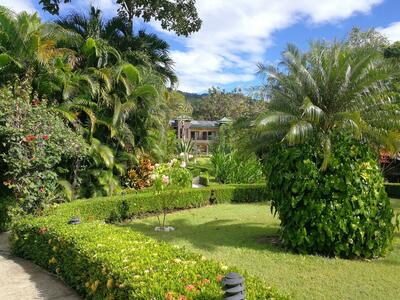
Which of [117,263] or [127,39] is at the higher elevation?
[127,39]

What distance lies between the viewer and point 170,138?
18984 mm

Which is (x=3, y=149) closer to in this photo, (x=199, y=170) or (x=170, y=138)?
(x=170, y=138)

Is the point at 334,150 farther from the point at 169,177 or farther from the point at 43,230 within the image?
the point at 43,230

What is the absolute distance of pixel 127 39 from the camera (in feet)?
48.8

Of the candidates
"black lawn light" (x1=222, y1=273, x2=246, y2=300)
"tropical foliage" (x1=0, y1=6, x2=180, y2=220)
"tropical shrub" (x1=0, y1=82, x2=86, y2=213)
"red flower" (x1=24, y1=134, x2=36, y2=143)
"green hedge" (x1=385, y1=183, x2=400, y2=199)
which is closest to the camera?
"black lawn light" (x1=222, y1=273, x2=246, y2=300)

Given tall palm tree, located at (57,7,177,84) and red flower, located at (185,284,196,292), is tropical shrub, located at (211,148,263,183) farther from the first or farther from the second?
red flower, located at (185,284,196,292)

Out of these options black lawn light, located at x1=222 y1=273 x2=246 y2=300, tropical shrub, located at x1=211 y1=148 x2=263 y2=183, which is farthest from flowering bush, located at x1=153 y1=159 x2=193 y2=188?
tropical shrub, located at x1=211 y1=148 x2=263 y2=183

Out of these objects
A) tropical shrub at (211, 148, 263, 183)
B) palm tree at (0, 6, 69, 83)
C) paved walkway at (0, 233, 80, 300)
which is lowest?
paved walkway at (0, 233, 80, 300)

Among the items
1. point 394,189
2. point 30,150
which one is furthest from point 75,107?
point 394,189

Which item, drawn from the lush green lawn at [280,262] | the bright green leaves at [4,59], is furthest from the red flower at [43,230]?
the bright green leaves at [4,59]

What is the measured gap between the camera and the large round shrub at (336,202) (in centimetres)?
659

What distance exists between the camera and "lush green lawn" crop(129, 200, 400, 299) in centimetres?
519

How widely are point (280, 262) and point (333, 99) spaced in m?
3.12

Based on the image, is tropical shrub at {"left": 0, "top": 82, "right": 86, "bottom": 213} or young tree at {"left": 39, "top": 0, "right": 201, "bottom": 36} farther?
young tree at {"left": 39, "top": 0, "right": 201, "bottom": 36}
